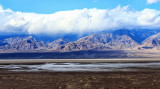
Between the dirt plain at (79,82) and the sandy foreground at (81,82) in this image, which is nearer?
the dirt plain at (79,82)

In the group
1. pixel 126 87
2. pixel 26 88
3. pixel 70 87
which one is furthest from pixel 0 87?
pixel 126 87

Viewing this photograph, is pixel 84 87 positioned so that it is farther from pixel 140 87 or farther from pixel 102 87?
pixel 140 87

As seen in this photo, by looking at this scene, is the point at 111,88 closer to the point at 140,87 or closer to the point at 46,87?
the point at 140,87

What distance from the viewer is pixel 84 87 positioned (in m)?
26.1

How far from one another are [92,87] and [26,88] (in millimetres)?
7891

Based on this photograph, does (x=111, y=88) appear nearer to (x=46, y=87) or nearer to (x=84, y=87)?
(x=84, y=87)

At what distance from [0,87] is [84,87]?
404 inches

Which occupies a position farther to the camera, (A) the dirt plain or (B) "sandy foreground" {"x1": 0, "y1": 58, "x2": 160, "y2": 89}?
(B) "sandy foreground" {"x1": 0, "y1": 58, "x2": 160, "y2": 89}

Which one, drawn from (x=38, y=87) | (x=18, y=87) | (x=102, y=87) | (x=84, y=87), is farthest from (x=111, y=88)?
(x=18, y=87)

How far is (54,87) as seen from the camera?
26.1m

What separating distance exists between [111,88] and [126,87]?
78.4 inches

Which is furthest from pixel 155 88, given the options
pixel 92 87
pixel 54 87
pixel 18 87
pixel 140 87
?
pixel 18 87

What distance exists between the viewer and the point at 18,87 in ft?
86.1

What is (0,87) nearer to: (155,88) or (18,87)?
(18,87)
